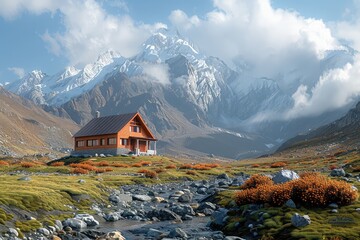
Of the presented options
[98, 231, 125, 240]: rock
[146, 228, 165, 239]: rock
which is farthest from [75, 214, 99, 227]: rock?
[146, 228, 165, 239]: rock

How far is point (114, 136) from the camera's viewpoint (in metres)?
97.9

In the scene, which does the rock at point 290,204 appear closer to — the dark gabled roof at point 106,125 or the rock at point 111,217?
the rock at point 111,217

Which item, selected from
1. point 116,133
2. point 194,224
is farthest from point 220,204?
point 116,133

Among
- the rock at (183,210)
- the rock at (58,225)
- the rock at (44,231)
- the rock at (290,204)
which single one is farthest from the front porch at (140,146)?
the rock at (290,204)

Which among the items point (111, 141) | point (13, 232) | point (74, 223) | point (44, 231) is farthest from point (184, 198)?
point (111, 141)

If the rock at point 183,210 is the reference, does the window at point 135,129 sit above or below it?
above

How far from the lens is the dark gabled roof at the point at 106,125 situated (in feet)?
328

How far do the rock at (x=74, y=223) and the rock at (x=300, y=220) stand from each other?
11.6 metres

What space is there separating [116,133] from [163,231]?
245 ft

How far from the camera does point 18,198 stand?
24.3m

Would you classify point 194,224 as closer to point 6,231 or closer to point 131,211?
point 131,211

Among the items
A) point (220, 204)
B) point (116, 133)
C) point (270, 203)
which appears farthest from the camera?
point (116, 133)

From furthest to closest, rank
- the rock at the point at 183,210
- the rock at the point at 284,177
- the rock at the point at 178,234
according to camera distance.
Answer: the rock at the point at 183,210 → the rock at the point at 284,177 → the rock at the point at 178,234

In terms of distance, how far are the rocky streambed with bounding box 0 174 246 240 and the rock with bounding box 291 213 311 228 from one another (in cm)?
289
